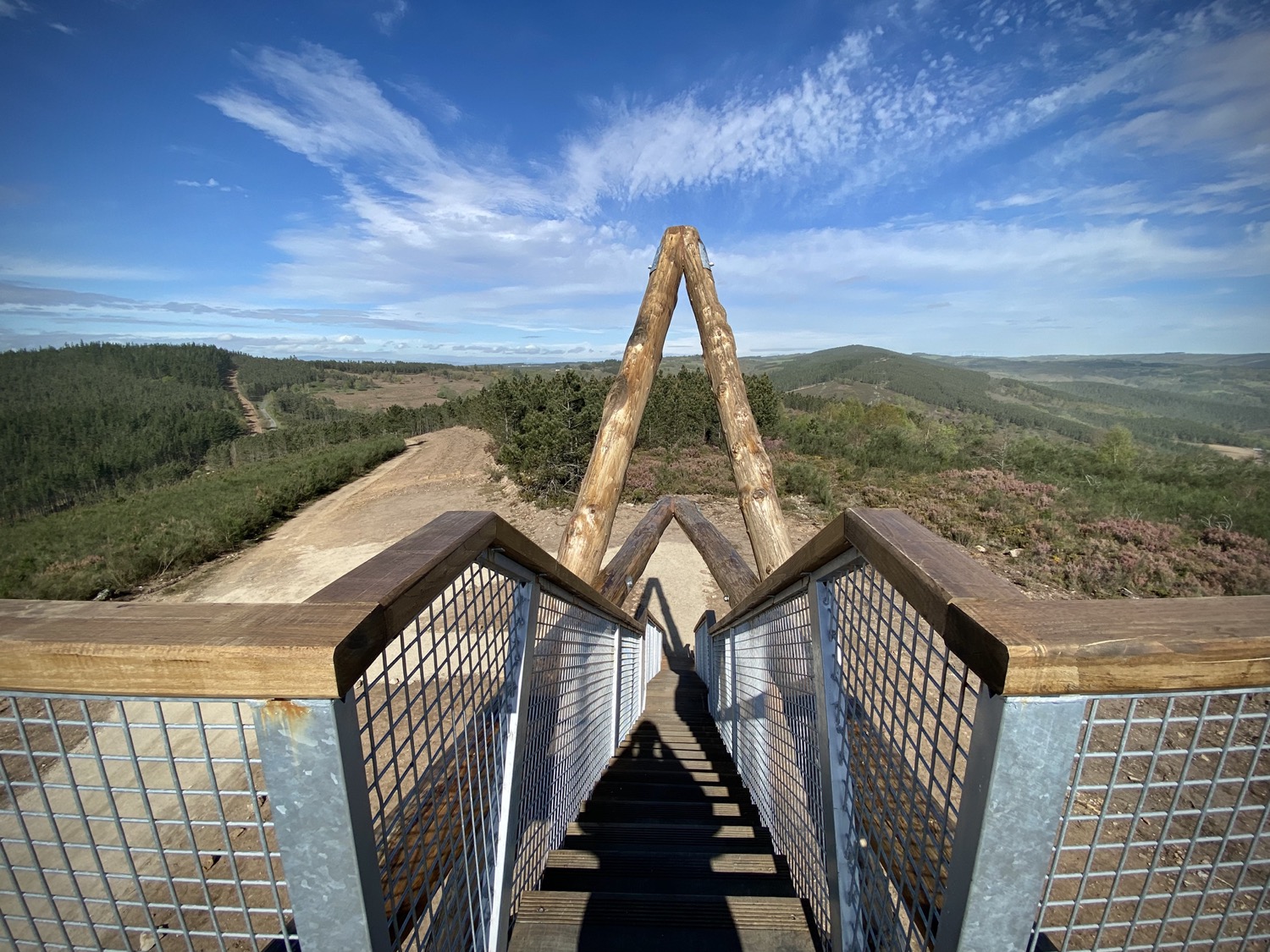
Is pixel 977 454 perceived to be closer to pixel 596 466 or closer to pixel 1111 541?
pixel 1111 541

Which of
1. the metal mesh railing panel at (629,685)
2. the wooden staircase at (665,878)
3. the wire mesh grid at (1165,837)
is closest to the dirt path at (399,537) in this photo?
the metal mesh railing panel at (629,685)

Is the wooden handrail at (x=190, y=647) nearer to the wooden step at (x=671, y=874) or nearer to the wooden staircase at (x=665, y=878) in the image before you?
the wooden staircase at (x=665, y=878)

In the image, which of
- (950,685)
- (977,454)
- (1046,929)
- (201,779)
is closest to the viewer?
(1046,929)

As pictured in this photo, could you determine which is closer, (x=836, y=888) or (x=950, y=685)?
(x=836, y=888)

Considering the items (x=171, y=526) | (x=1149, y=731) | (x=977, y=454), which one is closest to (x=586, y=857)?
(x=1149, y=731)

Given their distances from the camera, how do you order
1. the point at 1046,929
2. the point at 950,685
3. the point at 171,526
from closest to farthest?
the point at 1046,929
the point at 950,685
the point at 171,526
